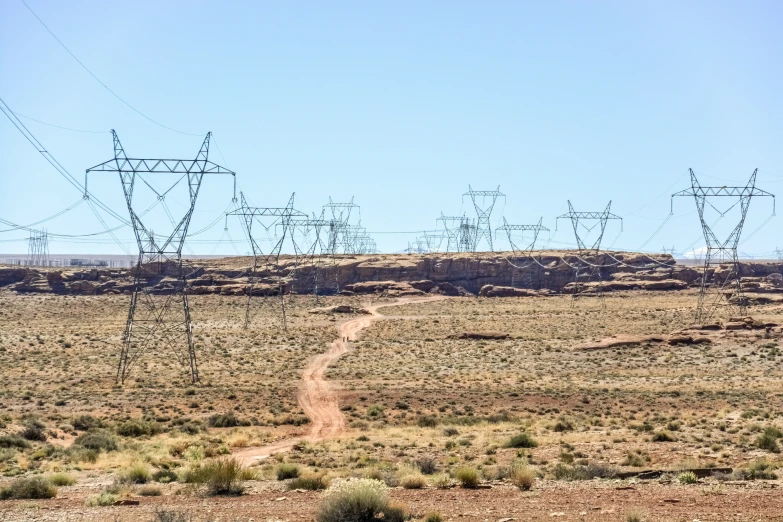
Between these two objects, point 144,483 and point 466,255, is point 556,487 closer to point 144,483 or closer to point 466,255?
point 144,483

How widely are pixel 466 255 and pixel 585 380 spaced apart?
94.9m

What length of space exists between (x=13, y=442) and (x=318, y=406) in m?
14.5

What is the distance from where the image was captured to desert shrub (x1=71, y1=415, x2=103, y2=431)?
33062mm

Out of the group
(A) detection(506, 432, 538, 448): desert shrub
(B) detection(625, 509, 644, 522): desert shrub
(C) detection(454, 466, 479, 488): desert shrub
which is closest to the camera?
(B) detection(625, 509, 644, 522): desert shrub

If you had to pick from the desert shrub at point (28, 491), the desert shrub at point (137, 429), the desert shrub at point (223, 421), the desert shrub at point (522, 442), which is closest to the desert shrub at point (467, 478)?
the desert shrub at point (522, 442)

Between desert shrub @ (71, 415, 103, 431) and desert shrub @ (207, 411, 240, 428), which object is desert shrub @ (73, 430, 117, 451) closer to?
desert shrub @ (71, 415, 103, 431)

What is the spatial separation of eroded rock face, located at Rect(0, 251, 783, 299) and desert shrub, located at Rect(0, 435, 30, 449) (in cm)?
9066

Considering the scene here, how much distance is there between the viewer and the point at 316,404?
40250 millimetres

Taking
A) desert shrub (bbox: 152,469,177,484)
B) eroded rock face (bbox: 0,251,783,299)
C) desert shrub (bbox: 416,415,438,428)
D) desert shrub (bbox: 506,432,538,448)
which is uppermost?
eroded rock face (bbox: 0,251,783,299)

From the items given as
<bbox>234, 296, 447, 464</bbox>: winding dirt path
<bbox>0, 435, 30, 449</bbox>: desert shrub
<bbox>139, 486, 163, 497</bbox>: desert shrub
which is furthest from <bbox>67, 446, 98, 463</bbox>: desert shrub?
<bbox>139, 486, 163, 497</bbox>: desert shrub

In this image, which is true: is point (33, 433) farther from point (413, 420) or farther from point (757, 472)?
point (757, 472)

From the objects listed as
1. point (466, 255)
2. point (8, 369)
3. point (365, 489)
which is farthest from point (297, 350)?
point (466, 255)

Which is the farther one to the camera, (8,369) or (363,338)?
(363,338)

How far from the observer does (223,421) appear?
34344mm
